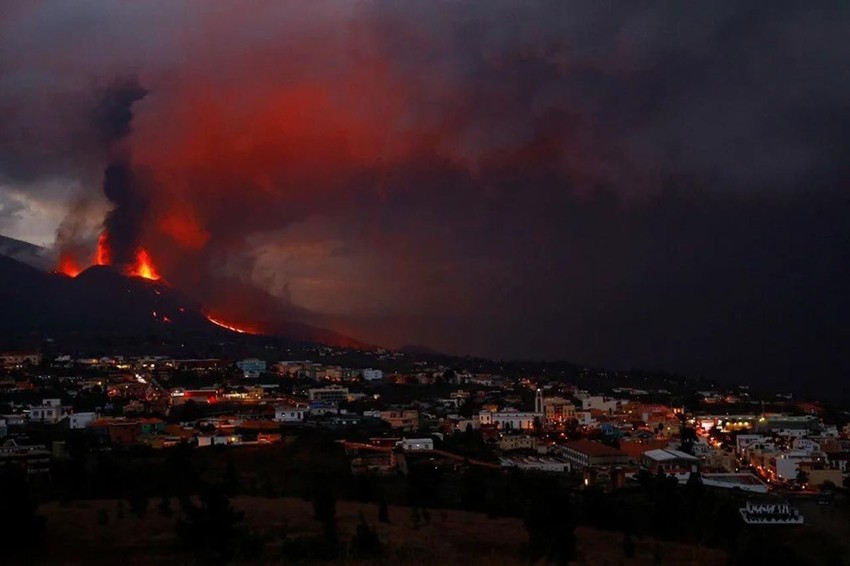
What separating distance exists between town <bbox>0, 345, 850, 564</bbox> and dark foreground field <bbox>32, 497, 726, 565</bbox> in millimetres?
1959

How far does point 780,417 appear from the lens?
57219 mm

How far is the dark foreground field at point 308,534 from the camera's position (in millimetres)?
16719

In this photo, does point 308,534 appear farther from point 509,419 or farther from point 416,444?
point 509,419

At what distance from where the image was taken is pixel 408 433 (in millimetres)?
42344

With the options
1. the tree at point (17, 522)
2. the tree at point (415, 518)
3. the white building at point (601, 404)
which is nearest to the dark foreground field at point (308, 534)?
the tree at point (415, 518)

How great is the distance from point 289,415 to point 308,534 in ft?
91.7

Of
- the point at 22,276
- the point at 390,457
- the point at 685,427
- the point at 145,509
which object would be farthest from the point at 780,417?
the point at 22,276

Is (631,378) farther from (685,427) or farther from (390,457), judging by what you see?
(390,457)

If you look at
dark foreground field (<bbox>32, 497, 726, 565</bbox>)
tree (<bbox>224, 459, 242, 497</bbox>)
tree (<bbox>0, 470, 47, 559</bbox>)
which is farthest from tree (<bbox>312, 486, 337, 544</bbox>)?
tree (<bbox>0, 470, 47, 559</bbox>)

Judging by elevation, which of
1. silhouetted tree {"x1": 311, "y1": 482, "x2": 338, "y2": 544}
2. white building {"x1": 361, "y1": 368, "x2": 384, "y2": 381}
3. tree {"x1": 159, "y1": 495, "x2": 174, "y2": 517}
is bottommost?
tree {"x1": 159, "y1": 495, "x2": 174, "y2": 517}

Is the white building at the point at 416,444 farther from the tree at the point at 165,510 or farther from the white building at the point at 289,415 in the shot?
the tree at the point at 165,510

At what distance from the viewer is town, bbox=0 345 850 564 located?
29.9 metres

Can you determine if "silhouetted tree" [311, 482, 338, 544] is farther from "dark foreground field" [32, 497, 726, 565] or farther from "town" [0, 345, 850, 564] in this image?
"town" [0, 345, 850, 564]

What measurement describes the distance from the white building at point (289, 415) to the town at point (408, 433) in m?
0.11
